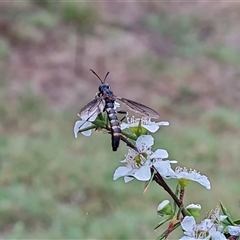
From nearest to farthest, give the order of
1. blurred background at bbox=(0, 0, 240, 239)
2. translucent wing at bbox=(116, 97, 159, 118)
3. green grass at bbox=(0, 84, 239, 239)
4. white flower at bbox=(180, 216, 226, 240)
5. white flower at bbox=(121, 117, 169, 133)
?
white flower at bbox=(180, 216, 226, 240) → white flower at bbox=(121, 117, 169, 133) → translucent wing at bbox=(116, 97, 159, 118) → green grass at bbox=(0, 84, 239, 239) → blurred background at bbox=(0, 0, 240, 239)

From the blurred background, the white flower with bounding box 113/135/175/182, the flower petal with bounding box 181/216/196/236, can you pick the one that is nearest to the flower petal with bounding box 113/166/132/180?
the white flower with bounding box 113/135/175/182

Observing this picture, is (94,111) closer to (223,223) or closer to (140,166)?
(140,166)

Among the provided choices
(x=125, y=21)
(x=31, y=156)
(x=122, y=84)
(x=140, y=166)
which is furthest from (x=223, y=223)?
(x=125, y=21)

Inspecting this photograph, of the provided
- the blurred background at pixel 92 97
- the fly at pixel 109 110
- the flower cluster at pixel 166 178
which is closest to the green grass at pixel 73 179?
the blurred background at pixel 92 97

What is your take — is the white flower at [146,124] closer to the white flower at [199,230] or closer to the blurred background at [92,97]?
the white flower at [199,230]

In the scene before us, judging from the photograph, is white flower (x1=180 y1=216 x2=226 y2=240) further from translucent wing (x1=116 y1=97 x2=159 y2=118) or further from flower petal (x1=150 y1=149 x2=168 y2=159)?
translucent wing (x1=116 y1=97 x2=159 y2=118)

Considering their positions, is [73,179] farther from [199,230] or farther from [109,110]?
[199,230]
